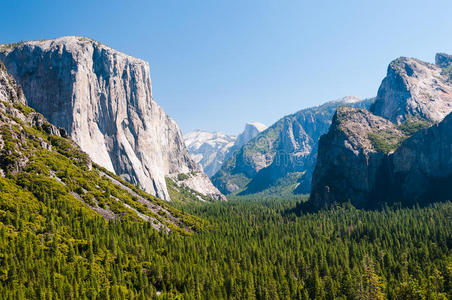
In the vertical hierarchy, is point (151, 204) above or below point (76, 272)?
above

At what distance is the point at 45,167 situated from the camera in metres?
119

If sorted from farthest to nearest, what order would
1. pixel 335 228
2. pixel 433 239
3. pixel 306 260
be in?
pixel 335 228 < pixel 433 239 < pixel 306 260

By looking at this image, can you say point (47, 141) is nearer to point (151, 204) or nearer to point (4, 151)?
point (4, 151)

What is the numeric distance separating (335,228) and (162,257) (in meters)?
105

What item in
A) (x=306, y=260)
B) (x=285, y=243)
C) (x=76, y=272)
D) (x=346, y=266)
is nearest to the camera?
(x=76, y=272)

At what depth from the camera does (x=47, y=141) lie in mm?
144875

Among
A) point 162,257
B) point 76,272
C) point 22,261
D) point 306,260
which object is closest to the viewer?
point 22,261

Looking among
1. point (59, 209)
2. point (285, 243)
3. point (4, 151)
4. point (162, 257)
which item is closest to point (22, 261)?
point (59, 209)

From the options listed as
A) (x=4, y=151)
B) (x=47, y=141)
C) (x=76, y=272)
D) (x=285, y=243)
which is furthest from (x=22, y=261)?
(x=285, y=243)

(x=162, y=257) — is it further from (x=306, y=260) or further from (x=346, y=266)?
(x=346, y=266)

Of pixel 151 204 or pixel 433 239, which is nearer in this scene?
pixel 433 239

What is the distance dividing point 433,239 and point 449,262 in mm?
34201

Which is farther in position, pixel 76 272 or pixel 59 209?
pixel 59 209

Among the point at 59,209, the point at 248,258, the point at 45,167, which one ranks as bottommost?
the point at 248,258
